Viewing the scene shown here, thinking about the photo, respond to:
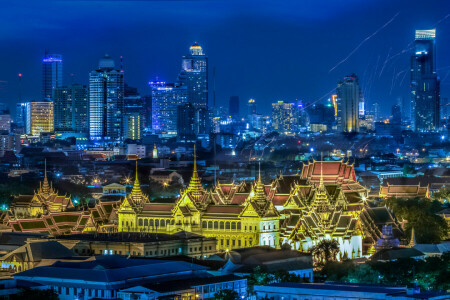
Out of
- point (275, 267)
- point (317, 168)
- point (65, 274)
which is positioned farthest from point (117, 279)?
point (317, 168)

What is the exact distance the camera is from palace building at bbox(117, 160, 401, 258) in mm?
85375

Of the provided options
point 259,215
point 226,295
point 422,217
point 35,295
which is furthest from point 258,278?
point 422,217

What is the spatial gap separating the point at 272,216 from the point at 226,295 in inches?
1008

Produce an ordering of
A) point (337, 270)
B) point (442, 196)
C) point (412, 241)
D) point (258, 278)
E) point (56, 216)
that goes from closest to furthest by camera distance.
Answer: point (258, 278)
point (337, 270)
point (412, 241)
point (56, 216)
point (442, 196)

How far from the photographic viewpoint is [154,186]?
153 m

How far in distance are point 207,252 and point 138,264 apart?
14.9 m

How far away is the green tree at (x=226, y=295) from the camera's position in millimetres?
62250

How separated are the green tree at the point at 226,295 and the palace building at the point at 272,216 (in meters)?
20.7

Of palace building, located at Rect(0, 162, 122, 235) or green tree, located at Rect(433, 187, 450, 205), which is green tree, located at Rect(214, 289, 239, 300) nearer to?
palace building, located at Rect(0, 162, 122, 235)

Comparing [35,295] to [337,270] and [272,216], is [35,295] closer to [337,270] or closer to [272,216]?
[337,270]

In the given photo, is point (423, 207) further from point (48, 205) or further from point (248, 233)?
point (48, 205)

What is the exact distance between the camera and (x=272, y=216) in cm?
8781

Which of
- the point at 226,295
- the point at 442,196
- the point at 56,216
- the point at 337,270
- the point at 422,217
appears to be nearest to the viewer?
the point at 226,295

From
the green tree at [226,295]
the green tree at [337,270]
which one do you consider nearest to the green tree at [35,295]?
the green tree at [226,295]
